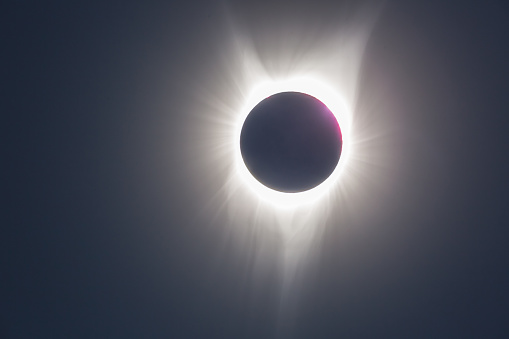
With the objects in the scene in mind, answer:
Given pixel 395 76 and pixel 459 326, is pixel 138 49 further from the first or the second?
pixel 459 326

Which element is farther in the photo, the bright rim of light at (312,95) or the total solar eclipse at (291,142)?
the bright rim of light at (312,95)

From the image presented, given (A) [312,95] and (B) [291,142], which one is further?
(A) [312,95]

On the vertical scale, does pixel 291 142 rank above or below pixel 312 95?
below

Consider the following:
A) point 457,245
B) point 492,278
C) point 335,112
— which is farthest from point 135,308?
point 492,278

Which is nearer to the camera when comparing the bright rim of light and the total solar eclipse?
the total solar eclipse
